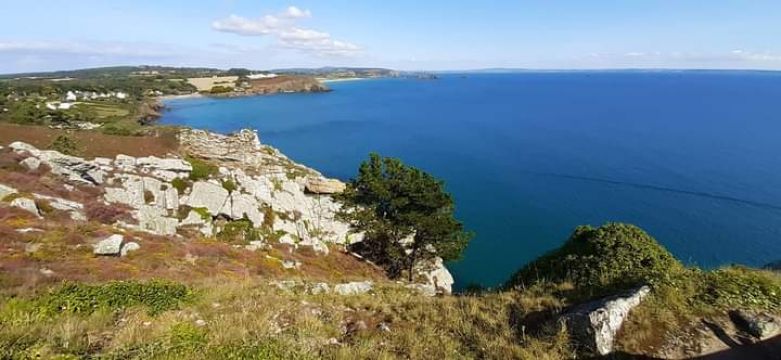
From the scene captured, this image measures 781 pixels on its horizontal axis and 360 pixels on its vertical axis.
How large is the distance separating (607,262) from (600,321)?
641cm

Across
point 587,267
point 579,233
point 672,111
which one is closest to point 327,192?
point 579,233

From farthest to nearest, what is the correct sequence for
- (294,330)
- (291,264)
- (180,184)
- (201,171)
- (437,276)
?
1. (437,276)
2. (201,171)
3. (180,184)
4. (291,264)
5. (294,330)

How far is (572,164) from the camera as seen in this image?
65000 millimetres

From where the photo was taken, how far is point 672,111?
392 ft

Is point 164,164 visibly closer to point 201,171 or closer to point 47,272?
point 201,171

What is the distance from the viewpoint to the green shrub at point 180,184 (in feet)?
84.4

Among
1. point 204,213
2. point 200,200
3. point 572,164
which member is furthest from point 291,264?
point 572,164

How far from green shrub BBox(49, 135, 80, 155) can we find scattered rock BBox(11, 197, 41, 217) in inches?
463

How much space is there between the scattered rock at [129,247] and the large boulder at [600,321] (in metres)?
14.9

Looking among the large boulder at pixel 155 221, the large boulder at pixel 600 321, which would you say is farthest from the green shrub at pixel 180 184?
the large boulder at pixel 600 321

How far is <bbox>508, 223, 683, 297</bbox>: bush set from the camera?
9.12m

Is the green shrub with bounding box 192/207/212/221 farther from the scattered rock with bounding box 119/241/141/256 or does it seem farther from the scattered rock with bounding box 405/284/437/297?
the scattered rock with bounding box 405/284/437/297

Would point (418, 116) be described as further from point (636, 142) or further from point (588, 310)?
point (588, 310)

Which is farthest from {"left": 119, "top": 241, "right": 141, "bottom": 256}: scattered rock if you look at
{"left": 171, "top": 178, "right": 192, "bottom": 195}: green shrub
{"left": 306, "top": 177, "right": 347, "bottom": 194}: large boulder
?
{"left": 306, "top": 177, "right": 347, "bottom": 194}: large boulder
